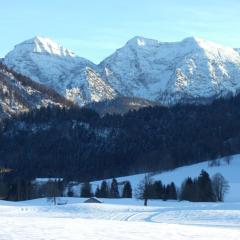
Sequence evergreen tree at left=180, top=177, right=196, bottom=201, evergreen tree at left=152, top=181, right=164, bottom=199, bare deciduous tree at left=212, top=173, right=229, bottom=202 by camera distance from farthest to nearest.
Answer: evergreen tree at left=152, top=181, right=164, bottom=199
bare deciduous tree at left=212, top=173, right=229, bottom=202
evergreen tree at left=180, top=177, right=196, bottom=201

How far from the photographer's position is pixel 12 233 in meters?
32.3

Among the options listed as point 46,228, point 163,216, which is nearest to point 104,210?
point 163,216

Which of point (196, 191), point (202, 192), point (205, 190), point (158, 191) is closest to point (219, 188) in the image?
point (205, 190)

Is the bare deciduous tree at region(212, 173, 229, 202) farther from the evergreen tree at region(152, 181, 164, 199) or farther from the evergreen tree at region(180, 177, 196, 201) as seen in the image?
the evergreen tree at region(152, 181, 164, 199)

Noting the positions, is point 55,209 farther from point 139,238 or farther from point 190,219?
point 139,238

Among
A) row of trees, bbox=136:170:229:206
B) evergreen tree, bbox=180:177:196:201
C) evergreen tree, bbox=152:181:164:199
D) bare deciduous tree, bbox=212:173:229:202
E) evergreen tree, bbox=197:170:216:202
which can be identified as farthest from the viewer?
evergreen tree, bbox=152:181:164:199

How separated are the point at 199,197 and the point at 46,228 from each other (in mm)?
118780

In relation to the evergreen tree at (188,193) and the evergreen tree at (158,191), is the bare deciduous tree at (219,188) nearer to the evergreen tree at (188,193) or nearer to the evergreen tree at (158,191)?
the evergreen tree at (188,193)

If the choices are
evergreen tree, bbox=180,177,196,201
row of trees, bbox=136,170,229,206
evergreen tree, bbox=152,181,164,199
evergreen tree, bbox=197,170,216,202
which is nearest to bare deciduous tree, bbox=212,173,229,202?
row of trees, bbox=136,170,229,206

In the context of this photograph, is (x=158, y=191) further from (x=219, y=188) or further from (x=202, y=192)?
(x=219, y=188)

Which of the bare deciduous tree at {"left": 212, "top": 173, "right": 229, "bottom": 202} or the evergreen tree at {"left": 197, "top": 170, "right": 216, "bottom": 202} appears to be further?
the bare deciduous tree at {"left": 212, "top": 173, "right": 229, "bottom": 202}

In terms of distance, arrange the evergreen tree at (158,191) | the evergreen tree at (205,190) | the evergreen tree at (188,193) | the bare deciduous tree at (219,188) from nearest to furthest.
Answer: the evergreen tree at (205,190)
the evergreen tree at (188,193)
the bare deciduous tree at (219,188)
the evergreen tree at (158,191)

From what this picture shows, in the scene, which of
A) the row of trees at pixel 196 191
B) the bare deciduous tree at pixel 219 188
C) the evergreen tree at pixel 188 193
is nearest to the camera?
the row of trees at pixel 196 191

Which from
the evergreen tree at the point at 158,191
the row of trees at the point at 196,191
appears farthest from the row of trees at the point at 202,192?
the evergreen tree at the point at 158,191
